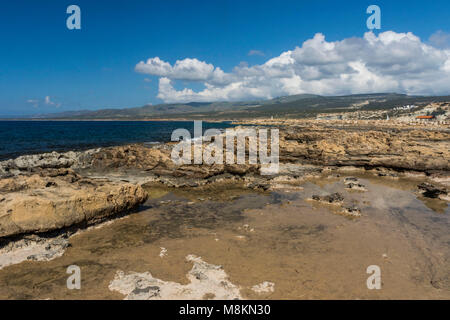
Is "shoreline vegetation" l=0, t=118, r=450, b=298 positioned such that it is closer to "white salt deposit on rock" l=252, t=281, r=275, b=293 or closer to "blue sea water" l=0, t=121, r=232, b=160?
"white salt deposit on rock" l=252, t=281, r=275, b=293

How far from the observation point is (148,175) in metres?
18.2

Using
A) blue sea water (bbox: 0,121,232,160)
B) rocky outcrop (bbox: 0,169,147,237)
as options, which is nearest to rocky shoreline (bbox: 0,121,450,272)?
rocky outcrop (bbox: 0,169,147,237)

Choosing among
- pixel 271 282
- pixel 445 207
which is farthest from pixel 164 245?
pixel 445 207

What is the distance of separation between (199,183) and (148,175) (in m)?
4.05

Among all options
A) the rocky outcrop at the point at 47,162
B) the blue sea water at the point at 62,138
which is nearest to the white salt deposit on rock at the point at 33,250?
the rocky outcrop at the point at 47,162

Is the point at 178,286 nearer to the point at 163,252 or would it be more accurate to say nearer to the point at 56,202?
the point at 163,252

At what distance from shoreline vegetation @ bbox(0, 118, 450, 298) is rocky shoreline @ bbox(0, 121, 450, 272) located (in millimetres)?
39

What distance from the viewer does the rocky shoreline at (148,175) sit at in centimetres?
819

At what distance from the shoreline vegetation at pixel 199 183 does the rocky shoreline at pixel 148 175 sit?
0.13 feet

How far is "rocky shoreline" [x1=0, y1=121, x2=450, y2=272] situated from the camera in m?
8.19

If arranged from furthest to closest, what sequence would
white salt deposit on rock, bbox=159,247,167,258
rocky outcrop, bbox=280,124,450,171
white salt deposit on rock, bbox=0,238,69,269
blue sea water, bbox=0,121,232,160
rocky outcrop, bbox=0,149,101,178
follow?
blue sea water, bbox=0,121,232,160
rocky outcrop, bbox=0,149,101,178
rocky outcrop, bbox=280,124,450,171
white salt deposit on rock, bbox=159,247,167,258
white salt deposit on rock, bbox=0,238,69,269

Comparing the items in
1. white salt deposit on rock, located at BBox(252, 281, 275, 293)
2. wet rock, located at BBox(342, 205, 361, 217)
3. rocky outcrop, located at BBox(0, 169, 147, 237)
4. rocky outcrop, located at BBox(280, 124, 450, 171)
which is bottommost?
white salt deposit on rock, located at BBox(252, 281, 275, 293)
